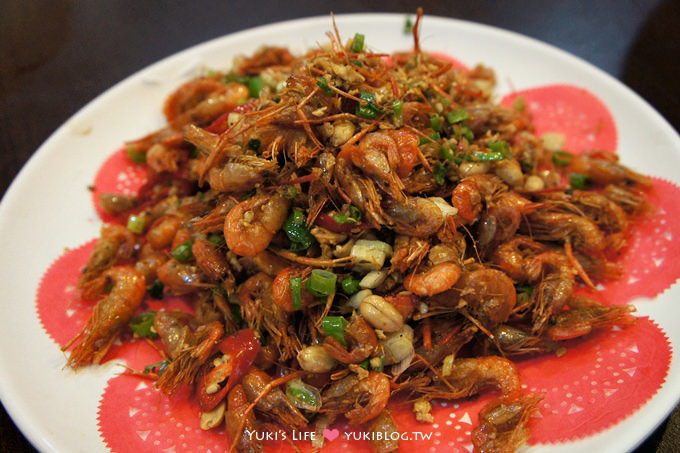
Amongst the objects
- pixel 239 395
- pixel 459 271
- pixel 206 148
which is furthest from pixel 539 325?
pixel 206 148

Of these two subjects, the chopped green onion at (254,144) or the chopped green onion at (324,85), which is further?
the chopped green onion at (254,144)

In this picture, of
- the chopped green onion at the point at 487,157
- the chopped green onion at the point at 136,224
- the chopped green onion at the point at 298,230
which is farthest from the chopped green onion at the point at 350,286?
the chopped green onion at the point at 136,224

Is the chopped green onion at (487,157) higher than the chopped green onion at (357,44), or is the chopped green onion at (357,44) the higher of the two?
the chopped green onion at (357,44)

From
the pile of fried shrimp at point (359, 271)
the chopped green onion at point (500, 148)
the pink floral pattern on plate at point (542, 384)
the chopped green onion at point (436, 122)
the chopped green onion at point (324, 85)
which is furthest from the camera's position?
the chopped green onion at point (500, 148)

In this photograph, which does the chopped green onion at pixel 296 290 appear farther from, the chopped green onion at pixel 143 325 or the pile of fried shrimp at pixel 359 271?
the chopped green onion at pixel 143 325

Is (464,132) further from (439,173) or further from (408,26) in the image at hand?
(408,26)

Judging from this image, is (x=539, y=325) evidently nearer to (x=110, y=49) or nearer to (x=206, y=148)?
(x=206, y=148)

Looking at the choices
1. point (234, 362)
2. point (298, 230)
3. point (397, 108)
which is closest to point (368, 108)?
point (397, 108)
